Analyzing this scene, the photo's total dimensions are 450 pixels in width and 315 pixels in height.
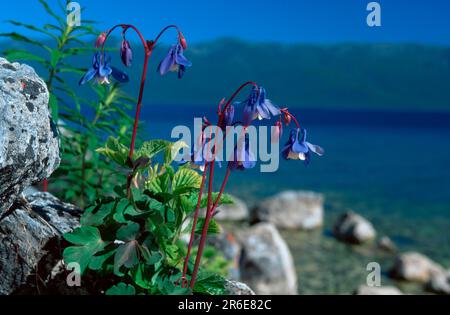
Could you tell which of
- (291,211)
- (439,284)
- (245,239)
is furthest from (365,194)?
(245,239)

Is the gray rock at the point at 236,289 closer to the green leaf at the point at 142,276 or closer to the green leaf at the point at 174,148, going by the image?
the green leaf at the point at 142,276

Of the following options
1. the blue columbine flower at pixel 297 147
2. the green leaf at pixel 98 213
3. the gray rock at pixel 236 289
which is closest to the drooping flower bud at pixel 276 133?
the blue columbine flower at pixel 297 147

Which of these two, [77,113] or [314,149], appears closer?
[314,149]

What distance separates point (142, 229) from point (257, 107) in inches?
28.5

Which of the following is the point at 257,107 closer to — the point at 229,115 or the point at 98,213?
the point at 229,115

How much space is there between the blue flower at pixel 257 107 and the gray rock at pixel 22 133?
2.99 feet

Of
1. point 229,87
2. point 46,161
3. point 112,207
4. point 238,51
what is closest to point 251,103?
point 112,207

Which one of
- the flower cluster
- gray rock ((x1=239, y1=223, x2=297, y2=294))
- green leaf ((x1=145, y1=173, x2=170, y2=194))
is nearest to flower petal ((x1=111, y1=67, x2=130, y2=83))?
the flower cluster

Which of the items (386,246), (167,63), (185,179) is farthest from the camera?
(386,246)

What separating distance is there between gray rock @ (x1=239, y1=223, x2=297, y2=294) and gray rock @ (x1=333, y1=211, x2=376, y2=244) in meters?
3.77

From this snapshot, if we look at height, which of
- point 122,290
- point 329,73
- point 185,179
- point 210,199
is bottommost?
point 122,290

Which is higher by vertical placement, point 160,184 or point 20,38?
point 20,38

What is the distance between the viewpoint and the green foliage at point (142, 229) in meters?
2.31

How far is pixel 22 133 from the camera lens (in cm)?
232
